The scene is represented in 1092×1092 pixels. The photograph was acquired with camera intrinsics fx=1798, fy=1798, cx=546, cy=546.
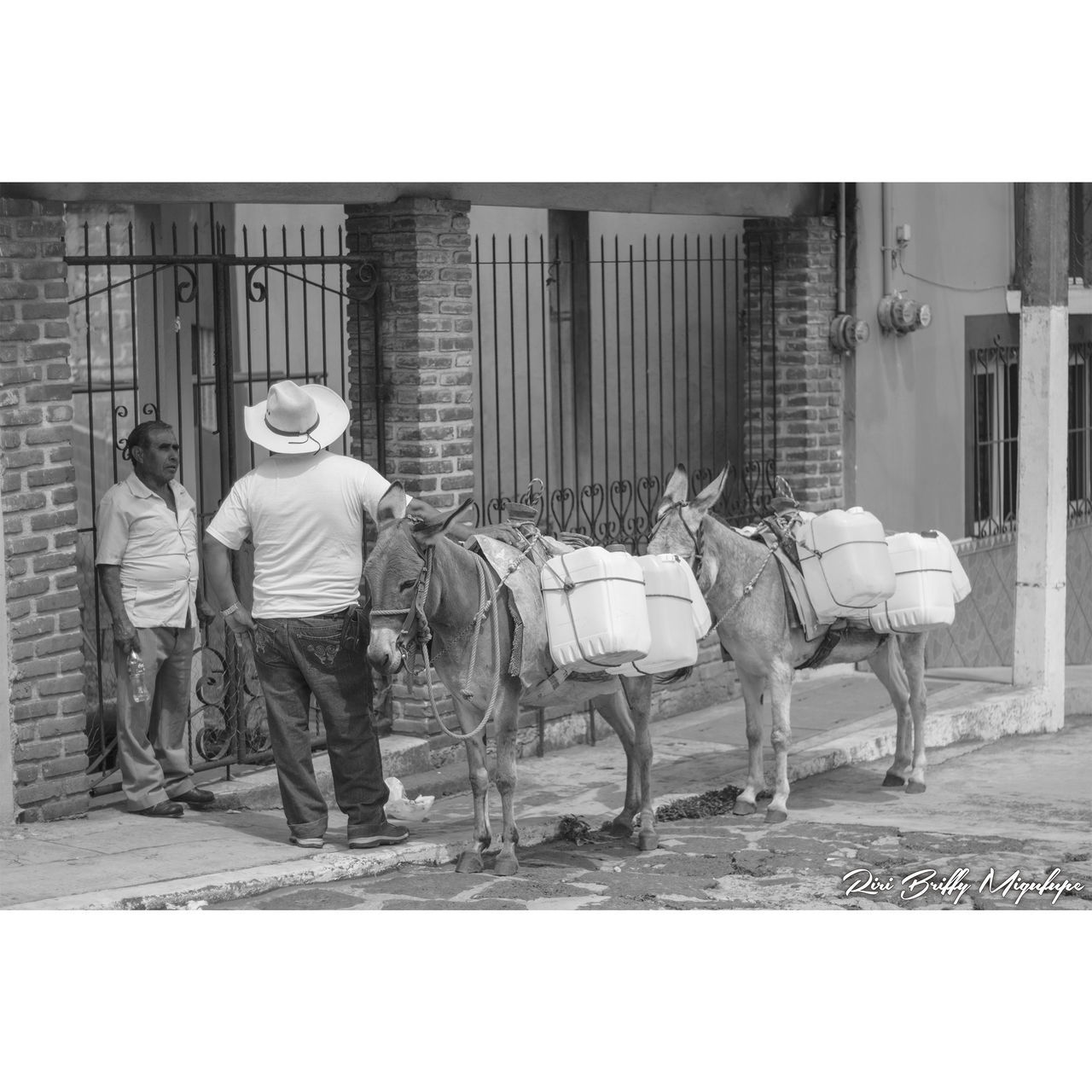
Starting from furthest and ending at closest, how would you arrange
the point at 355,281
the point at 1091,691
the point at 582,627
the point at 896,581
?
the point at 1091,691
the point at 355,281
the point at 896,581
the point at 582,627

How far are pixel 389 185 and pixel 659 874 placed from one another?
409 cm

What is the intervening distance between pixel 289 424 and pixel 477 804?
191cm

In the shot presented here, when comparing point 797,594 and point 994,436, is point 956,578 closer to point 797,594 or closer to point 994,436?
point 797,594

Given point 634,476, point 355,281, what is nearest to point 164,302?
point 355,281

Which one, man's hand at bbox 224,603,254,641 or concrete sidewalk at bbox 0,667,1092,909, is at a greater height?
man's hand at bbox 224,603,254,641

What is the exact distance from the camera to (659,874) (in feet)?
26.4

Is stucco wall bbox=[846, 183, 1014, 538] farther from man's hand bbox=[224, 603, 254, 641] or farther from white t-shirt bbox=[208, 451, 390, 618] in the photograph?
man's hand bbox=[224, 603, 254, 641]

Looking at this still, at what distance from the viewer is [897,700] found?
10.1 metres

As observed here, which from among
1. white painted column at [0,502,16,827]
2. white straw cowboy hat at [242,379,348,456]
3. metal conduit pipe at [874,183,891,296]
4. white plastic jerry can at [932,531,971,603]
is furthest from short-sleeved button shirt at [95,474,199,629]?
metal conduit pipe at [874,183,891,296]

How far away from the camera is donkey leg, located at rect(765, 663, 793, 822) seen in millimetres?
9133

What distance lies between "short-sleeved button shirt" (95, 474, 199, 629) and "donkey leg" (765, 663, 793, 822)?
9.84 ft

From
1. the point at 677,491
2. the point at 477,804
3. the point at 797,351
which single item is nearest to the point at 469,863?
the point at 477,804

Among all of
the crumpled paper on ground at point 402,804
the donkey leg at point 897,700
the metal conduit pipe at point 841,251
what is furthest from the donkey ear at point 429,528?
the metal conduit pipe at point 841,251

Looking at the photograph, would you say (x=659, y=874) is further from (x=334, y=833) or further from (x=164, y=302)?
(x=164, y=302)
